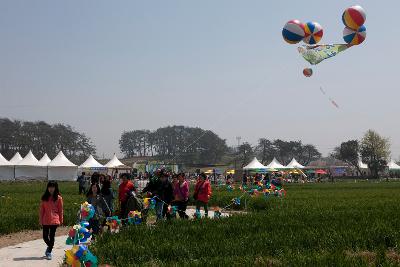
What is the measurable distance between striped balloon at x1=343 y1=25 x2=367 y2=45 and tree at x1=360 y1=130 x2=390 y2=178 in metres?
83.0

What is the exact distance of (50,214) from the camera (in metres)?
9.80

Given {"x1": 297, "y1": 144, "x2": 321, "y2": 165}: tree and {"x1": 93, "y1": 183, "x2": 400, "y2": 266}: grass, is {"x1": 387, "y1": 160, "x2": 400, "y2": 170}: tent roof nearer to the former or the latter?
{"x1": 297, "y1": 144, "x2": 321, "y2": 165}: tree

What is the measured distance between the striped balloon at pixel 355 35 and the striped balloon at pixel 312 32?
35.2 inches

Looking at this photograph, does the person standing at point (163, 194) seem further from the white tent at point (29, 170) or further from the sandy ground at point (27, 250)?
the white tent at point (29, 170)

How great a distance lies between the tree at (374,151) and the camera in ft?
309

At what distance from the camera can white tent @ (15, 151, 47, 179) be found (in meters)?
58.1

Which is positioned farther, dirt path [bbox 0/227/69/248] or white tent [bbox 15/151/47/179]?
white tent [bbox 15/151/47/179]

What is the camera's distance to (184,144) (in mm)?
145125

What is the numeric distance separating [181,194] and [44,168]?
48.8 meters

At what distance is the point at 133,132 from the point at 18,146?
54622mm

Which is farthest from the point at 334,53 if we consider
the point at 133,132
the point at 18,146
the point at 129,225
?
the point at 133,132

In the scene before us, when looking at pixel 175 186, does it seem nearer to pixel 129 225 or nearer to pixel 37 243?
pixel 129 225

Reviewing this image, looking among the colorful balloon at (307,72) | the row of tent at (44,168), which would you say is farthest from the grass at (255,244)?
the row of tent at (44,168)

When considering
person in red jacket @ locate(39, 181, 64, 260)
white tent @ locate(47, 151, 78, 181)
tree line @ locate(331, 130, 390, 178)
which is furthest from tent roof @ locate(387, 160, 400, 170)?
person in red jacket @ locate(39, 181, 64, 260)
